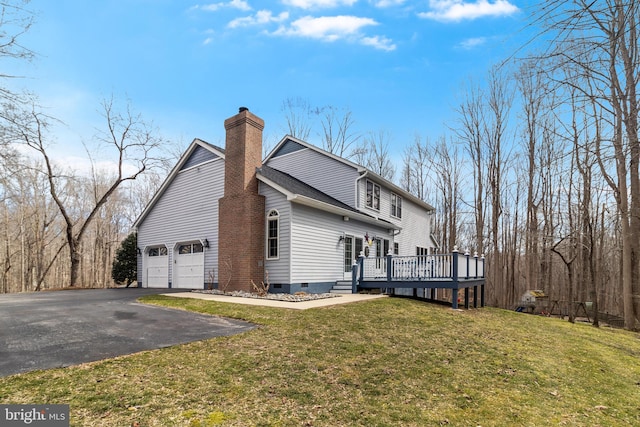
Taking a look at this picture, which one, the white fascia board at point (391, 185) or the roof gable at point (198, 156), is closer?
the roof gable at point (198, 156)

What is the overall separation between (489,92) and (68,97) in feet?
79.6

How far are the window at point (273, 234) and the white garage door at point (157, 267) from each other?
6.53 m

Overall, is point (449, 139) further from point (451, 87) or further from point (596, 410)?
point (596, 410)

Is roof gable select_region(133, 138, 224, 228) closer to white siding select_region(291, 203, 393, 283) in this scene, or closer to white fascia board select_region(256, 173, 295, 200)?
white fascia board select_region(256, 173, 295, 200)

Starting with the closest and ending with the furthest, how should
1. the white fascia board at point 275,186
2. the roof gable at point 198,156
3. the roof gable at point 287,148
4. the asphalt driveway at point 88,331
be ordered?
the asphalt driveway at point 88,331, the white fascia board at point 275,186, the roof gable at point 198,156, the roof gable at point 287,148

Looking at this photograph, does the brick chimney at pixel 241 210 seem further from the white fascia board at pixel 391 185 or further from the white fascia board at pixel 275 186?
the white fascia board at pixel 391 185

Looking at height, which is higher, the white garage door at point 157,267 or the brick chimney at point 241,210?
the brick chimney at point 241,210

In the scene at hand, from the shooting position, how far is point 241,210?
522 inches

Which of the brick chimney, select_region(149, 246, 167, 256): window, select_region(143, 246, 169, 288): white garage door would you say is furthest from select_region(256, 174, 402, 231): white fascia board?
select_region(143, 246, 169, 288): white garage door

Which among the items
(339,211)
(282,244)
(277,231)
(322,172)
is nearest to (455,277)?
(339,211)

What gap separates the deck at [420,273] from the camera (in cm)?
1223

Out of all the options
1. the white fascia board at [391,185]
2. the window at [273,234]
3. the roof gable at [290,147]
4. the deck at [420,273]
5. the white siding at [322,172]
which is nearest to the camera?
the deck at [420,273]

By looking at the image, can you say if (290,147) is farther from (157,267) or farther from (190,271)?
(157,267)

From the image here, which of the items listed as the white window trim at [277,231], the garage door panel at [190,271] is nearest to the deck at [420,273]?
the white window trim at [277,231]
